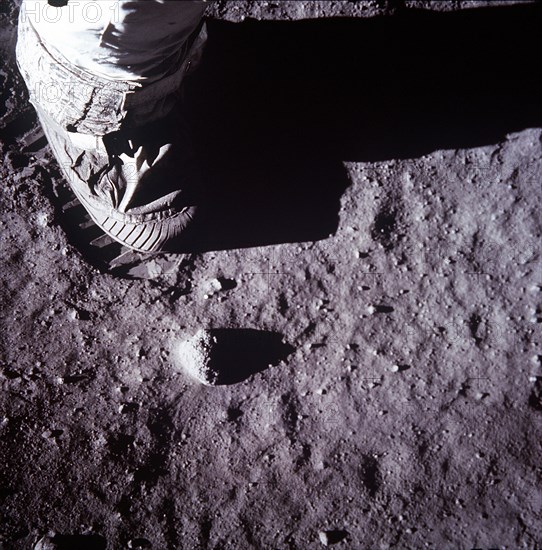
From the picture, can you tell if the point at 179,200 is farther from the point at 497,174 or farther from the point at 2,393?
the point at 497,174

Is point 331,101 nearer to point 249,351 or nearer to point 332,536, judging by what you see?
point 249,351

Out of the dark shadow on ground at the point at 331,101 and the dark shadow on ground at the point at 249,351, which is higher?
the dark shadow on ground at the point at 331,101

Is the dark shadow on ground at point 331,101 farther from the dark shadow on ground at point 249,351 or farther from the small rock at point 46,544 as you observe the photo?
the small rock at point 46,544

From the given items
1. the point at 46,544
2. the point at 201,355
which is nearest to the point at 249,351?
the point at 201,355

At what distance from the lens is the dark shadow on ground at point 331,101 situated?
6.42 feet

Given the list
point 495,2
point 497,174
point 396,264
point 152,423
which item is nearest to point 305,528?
point 152,423

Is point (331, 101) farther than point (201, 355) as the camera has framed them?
Yes

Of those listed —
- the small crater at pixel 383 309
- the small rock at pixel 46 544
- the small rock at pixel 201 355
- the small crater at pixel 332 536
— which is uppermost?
the small rock at pixel 201 355

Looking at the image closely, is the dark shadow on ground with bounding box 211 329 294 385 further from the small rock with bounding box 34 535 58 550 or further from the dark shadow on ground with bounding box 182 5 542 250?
the small rock with bounding box 34 535 58 550

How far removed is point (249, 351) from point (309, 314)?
32cm

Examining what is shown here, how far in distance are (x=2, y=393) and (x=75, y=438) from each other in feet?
1.26

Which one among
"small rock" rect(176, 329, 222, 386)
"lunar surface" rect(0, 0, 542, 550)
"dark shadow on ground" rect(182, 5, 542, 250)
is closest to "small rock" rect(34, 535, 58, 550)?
"lunar surface" rect(0, 0, 542, 550)

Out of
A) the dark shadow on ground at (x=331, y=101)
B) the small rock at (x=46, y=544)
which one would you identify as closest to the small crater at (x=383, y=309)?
the dark shadow on ground at (x=331, y=101)

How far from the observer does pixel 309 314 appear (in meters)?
1.93
